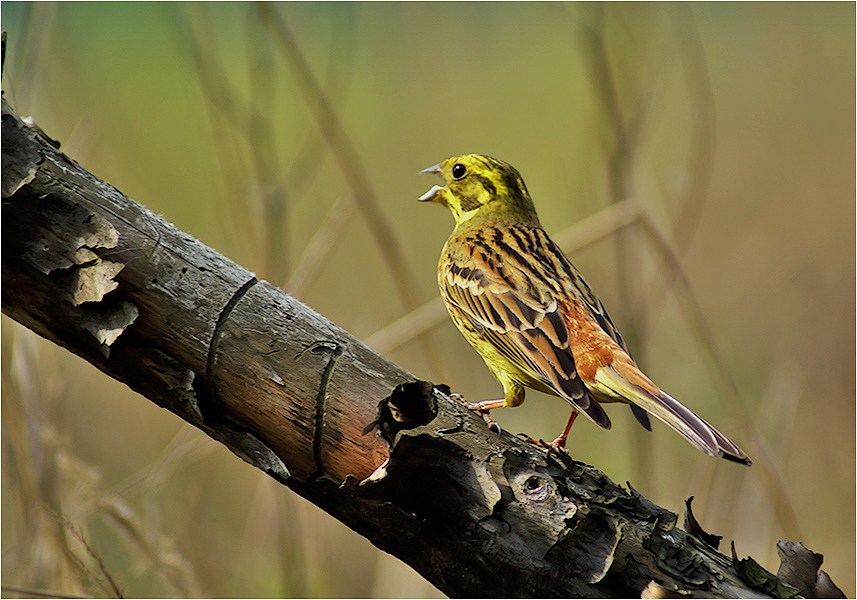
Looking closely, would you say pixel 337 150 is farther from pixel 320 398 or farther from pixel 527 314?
pixel 320 398

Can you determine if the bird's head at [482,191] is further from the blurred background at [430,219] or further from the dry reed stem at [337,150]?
the dry reed stem at [337,150]

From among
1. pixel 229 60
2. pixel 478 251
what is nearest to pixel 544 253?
pixel 478 251

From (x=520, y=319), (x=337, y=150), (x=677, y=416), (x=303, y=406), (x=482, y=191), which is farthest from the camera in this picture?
(x=482, y=191)

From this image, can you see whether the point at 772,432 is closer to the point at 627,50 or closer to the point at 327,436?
the point at 627,50

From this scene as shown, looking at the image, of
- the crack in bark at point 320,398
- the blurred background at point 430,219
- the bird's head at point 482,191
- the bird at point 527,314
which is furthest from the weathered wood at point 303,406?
the bird's head at point 482,191

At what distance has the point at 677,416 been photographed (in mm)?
2518

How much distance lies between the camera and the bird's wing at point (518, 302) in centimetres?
285

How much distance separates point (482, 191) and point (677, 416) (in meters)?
1.82

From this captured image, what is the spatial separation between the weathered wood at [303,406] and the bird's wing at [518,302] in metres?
0.71

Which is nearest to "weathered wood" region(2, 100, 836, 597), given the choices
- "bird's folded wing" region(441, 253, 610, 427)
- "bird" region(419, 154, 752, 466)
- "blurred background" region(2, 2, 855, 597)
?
"bird" region(419, 154, 752, 466)

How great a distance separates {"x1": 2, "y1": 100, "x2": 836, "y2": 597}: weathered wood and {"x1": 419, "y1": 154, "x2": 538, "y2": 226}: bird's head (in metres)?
2.15

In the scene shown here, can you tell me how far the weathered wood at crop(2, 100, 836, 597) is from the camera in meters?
1.81

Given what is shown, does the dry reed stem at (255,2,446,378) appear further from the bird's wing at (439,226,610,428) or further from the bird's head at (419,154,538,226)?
the bird's head at (419,154,538,226)

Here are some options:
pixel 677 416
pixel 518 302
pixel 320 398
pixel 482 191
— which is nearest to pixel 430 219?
pixel 482 191
